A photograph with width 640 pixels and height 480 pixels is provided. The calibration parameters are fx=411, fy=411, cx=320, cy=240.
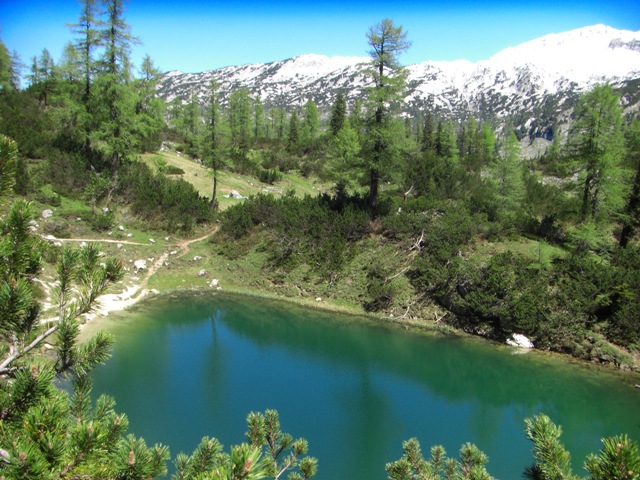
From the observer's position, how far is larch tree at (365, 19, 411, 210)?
23672mm

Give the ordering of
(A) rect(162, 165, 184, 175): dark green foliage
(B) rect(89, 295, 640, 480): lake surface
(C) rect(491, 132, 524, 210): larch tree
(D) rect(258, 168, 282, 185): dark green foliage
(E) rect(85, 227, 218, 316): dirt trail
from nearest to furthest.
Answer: (B) rect(89, 295, 640, 480): lake surface
(E) rect(85, 227, 218, 316): dirt trail
(C) rect(491, 132, 524, 210): larch tree
(A) rect(162, 165, 184, 175): dark green foliage
(D) rect(258, 168, 282, 185): dark green foliage

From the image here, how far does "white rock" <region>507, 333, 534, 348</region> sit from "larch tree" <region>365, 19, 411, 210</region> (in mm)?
11160

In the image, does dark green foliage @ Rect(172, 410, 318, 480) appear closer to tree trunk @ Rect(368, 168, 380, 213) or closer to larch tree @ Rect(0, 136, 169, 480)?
larch tree @ Rect(0, 136, 169, 480)

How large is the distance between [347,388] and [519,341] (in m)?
8.64

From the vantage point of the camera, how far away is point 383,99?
2400 centimetres

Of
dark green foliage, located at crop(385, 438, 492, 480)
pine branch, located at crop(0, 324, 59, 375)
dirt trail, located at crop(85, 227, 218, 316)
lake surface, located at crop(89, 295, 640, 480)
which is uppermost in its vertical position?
pine branch, located at crop(0, 324, 59, 375)

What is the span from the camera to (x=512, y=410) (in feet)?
44.2

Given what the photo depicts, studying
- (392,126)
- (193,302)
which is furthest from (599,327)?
(193,302)

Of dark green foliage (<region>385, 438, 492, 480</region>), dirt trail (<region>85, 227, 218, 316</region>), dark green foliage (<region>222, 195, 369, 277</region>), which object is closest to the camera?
dark green foliage (<region>385, 438, 492, 480</region>)

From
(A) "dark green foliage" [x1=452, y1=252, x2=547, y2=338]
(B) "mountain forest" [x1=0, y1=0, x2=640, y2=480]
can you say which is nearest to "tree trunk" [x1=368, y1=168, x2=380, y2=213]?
(B) "mountain forest" [x1=0, y1=0, x2=640, y2=480]

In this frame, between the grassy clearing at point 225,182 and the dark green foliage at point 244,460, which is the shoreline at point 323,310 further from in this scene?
the dark green foliage at point 244,460

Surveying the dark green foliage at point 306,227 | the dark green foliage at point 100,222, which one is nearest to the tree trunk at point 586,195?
the dark green foliage at point 306,227

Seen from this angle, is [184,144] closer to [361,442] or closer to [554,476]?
[361,442]

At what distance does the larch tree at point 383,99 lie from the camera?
77.7ft
